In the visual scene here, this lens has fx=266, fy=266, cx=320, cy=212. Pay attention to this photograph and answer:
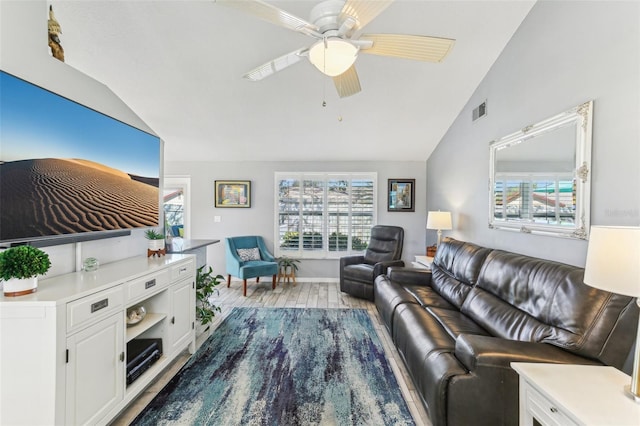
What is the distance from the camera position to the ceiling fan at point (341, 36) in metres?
1.28

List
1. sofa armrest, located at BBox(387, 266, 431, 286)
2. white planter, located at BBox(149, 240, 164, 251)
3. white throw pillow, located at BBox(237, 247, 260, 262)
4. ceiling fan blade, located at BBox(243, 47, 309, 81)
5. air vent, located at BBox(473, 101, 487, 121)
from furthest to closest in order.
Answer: white throw pillow, located at BBox(237, 247, 260, 262) → sofa armrest, located at BBox(387, 266, 431, 286) → air vent, located at BBox(473, 101, 487, 121) → white planter, located at BBox(149, 240, 164, 251) → ceiling fan blade, located at BBox(243, 47, 309, 81)

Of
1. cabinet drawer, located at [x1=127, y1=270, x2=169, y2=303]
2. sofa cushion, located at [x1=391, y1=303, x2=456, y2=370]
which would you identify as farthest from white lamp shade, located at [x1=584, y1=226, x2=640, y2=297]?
cabinet drawer, located at [x1=127, y1=270, x2=169, y2=303]

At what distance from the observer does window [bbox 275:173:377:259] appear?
4863 millimetres

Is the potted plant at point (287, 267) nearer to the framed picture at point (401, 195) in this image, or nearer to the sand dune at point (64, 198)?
the framed picture at point (401, 195)

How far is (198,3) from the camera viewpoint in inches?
79.9

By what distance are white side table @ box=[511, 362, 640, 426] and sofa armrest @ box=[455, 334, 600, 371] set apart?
60mm

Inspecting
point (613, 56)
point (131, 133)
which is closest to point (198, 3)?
point (131, 133)

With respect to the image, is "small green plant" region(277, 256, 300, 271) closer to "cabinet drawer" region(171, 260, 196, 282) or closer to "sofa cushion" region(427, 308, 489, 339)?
"cabinet drawer" region(171, 260, 196, 282)

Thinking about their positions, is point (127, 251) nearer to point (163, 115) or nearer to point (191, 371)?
point (191, 371)

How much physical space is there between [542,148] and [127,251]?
3500mm

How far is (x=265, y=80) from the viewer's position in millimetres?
2867

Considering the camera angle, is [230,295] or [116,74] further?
[230,295]

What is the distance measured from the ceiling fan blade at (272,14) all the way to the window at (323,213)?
3.50 metres

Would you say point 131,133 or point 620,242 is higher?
point 131,133
